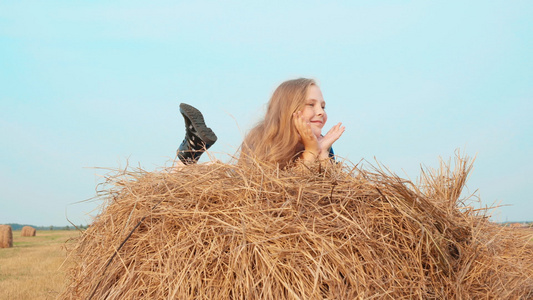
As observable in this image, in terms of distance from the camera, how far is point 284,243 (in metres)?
1.75

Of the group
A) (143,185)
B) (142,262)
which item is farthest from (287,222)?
(143,185)

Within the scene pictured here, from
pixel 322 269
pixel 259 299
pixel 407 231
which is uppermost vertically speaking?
pixel 407 231

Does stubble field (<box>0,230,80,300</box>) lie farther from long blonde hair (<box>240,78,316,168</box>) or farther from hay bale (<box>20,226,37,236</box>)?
hay bale (<box>20,226,37,236</box>)

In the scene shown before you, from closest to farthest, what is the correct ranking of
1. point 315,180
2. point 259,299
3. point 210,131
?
point 259,299 → point 315,180 → point 210,131

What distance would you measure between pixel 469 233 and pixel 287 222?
1.10m

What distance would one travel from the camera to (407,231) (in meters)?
1.91

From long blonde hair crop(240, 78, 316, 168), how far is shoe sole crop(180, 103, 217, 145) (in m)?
0.29

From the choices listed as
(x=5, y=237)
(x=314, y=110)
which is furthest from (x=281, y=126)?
(x=5, y=237)

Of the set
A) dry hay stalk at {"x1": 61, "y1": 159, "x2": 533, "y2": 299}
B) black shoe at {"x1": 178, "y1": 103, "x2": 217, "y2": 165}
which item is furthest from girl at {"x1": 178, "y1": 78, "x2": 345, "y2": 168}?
dry hay stalk at {"x1": 61, "y1": 159, "x2": 533, "y2": 299}

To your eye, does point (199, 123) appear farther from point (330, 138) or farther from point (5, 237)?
Result: point (5, 237)

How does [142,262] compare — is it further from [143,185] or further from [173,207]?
[143,185]

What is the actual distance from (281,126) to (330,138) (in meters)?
0.50

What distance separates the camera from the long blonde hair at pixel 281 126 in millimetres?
3463

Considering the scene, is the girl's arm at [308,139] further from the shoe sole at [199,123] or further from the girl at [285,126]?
the shoe sole at [199,123]
